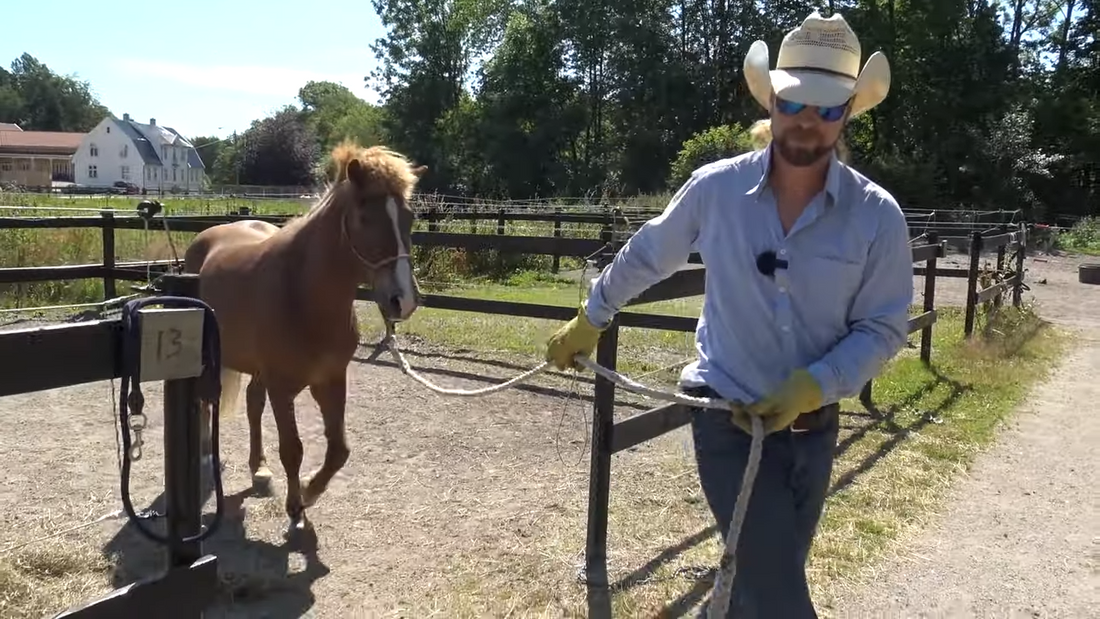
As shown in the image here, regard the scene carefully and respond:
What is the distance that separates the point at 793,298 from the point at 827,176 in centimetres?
31

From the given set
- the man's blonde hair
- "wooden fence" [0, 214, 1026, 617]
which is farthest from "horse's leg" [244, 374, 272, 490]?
the man's blonde hair

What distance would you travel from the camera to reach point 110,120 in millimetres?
75875

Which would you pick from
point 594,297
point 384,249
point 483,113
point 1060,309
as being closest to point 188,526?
point 594,297

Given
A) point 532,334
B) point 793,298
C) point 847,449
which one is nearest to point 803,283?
point 793,298

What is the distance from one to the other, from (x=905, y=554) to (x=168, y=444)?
3.41m

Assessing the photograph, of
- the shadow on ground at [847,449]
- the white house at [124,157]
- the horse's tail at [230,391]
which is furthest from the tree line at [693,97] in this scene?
the white house at [124,157]

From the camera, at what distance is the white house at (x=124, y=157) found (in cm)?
7644

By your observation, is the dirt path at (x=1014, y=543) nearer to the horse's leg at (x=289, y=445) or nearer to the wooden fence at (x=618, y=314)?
the wooden fence at (x=618, y=314)

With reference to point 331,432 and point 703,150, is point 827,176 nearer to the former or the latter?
point 331,432

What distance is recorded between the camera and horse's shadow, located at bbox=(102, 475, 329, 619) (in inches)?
135

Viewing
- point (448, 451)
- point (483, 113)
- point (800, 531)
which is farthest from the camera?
point (483, 113)

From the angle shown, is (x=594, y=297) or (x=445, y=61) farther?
(x=445, y=61)

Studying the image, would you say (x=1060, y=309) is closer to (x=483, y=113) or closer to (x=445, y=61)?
(x=483, y=113)

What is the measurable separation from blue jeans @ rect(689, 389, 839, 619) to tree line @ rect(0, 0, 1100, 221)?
85.4ft
